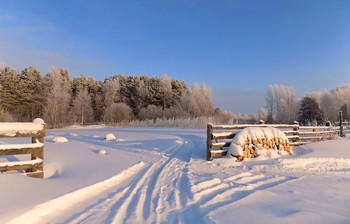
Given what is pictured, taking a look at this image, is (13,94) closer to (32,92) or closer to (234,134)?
(32,92)

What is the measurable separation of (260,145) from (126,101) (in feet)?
157

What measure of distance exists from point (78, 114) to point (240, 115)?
3058cm

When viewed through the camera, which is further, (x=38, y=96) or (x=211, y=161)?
(x=38, y=96)

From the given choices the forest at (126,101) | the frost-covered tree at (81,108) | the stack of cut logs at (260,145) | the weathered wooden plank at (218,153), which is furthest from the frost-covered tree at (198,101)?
the weathered wooden plank at (218,153)

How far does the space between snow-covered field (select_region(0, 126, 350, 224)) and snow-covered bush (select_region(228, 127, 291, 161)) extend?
Answer: 925 millimetres

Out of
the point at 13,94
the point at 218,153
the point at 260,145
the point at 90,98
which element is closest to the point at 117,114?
the point at 90,98

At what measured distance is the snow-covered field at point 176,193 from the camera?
3.87 meters

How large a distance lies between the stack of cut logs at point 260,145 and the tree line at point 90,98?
31730 mm

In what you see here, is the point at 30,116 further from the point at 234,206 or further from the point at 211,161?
the point at 234,206

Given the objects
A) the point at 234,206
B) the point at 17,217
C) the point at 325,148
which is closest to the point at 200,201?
the point at 234,206

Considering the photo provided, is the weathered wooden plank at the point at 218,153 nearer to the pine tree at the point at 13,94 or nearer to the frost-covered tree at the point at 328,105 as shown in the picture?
the pine tree at the point at 13,94

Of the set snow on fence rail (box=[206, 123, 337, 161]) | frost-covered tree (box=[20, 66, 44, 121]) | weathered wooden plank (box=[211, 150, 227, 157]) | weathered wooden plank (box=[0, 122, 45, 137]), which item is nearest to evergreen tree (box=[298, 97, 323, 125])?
snow on fence rail (box=[206, 123, 337, 161])

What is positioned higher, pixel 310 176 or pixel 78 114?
pixel 78 114

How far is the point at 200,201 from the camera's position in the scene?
4.70 m
